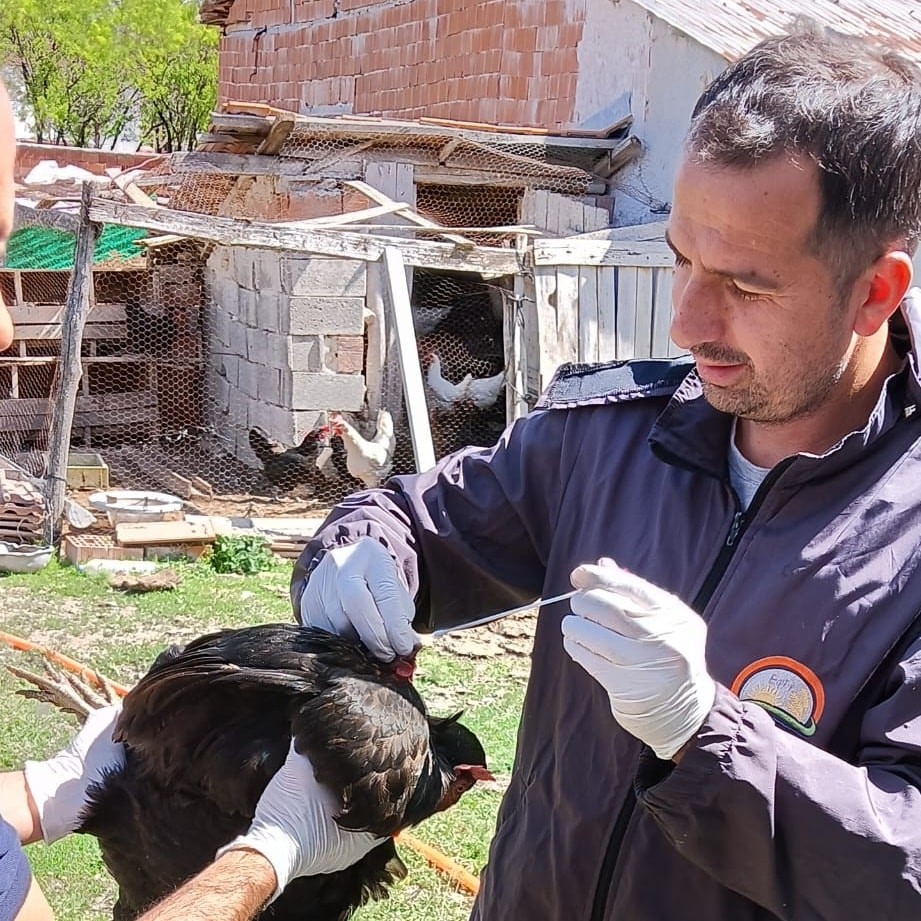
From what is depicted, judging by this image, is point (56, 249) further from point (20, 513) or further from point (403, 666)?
point (403, 666)

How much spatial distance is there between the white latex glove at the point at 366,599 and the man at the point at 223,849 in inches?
10.7

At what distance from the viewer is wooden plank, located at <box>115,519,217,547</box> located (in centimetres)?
769

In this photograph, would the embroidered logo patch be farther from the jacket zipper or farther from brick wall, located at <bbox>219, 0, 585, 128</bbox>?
brick wall, located at <bbox>219, 0, 585, 128</bbox>

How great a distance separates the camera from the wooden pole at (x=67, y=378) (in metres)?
7.73

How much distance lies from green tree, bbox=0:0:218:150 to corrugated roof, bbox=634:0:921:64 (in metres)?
25.0

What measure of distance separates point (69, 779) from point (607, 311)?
703cm

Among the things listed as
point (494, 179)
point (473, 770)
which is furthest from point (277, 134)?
point (473, 770)

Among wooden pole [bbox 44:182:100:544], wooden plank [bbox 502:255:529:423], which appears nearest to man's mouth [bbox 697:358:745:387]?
wooden pole [bbox 44:182:100:544]

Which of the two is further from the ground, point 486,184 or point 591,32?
point 591,32

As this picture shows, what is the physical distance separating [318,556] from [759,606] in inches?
36.5

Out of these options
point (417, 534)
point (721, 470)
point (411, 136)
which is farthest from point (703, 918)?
point (411, 136)

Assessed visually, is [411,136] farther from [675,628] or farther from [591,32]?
[675,628]

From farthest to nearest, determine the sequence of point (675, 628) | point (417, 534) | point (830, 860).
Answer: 1. point (417, 534)
2. point (675, 628)
3. point (830, 860)

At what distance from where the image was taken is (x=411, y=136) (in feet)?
34.9
